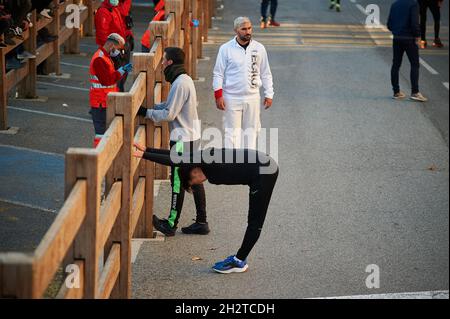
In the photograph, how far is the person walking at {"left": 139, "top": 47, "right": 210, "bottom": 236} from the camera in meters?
10.6

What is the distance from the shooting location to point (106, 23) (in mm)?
16562


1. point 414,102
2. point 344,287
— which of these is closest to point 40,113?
point 414,102

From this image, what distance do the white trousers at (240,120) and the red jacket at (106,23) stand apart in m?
4.28

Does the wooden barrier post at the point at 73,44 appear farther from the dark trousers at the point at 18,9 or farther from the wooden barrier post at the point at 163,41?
the wooden barrier post at the point at 163,41

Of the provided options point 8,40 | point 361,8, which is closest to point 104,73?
point 8,40

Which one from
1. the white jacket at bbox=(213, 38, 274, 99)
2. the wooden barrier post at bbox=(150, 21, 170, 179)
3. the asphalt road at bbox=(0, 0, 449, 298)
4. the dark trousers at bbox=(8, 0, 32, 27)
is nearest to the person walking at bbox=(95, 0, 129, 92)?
the asphalt road at bbox=(0, 0, 449, 298)

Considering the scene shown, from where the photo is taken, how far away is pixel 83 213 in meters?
6.18

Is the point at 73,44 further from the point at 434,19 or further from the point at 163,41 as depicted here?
the point at 163,41

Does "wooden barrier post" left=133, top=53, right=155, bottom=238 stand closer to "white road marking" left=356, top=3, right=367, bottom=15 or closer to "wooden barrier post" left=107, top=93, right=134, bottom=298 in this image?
"wooden barrier post" left=107, top=93, right=134, bottom=298

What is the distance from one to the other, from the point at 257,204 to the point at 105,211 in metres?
2.17

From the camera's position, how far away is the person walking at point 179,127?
1060cm

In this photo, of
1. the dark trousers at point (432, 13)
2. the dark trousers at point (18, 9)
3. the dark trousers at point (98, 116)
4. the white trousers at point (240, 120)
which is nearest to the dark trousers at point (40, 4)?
the dark trousers at point (18, 9)

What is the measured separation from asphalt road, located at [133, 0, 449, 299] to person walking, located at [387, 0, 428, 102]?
307 mm

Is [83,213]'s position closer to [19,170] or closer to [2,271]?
[2,271]
